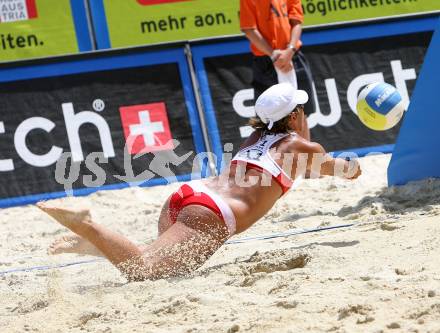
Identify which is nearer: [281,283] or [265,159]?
[281,283]

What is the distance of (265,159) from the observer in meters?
4.64

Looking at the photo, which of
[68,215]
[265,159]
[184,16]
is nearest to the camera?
[68,215]

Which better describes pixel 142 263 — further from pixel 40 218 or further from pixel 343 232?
pixel 40 218

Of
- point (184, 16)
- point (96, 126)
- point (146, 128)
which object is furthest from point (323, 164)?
point (184, 16)

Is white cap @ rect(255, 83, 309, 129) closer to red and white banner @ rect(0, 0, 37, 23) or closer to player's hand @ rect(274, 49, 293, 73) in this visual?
Answer: player's hand @ rect(274, 49, 293, 73)

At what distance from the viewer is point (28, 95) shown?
7.77m

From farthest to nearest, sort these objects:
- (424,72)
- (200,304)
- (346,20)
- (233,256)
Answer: (346,20)
(424,72)
(233,256)
(200,304)

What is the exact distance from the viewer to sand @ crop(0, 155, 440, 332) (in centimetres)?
330

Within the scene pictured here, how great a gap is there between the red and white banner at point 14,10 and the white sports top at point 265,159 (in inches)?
178

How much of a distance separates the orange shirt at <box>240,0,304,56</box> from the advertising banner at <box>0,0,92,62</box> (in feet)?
7.32

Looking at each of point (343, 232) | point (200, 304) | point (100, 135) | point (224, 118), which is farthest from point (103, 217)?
point (200, 304)

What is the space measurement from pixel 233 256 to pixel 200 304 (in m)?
1.49

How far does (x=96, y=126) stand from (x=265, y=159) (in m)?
3.46

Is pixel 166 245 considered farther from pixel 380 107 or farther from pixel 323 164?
pixel 380 107
